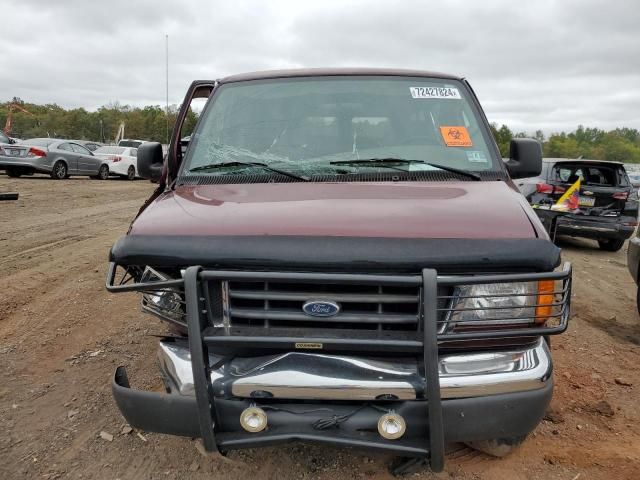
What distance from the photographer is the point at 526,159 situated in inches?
140

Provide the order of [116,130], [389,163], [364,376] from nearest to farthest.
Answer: [364,376] → [389,163] → [116,130]

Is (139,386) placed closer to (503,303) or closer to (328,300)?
(328,300)

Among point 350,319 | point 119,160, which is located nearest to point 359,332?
point 350,319

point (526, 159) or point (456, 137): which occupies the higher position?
point (456, 137)

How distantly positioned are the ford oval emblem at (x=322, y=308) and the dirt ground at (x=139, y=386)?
1062mm

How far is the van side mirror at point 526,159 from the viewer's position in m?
3.53

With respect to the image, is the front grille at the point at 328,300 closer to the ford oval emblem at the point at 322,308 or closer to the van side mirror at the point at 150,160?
the ford oval emblem at the point at 322,308

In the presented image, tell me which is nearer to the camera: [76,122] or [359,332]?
[359,332]

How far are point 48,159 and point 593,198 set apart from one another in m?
15.6

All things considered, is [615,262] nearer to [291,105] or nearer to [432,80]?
[432,80]

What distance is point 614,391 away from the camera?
372 cm

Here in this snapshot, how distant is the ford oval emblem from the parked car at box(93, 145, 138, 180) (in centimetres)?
2021

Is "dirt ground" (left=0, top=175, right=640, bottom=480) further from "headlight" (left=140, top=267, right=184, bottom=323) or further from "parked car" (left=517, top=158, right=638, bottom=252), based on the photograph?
"parked car" (left=517, top=158, right=638, bottom=252)

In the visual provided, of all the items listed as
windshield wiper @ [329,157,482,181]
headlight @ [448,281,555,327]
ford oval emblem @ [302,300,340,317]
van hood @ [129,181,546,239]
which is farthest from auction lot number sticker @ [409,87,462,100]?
ford oval emblem @ [302,300,340,317]
